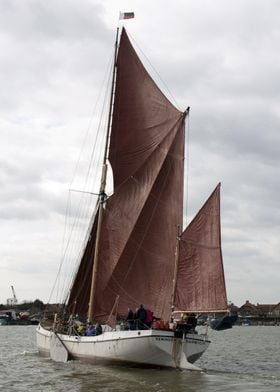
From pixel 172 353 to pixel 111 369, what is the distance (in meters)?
3.35

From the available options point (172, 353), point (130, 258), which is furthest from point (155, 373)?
point (130, 258)

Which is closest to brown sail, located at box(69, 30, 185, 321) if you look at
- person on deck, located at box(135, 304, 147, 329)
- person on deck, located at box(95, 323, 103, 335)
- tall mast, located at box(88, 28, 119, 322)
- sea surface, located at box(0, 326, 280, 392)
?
tall mast, located at box(88, 28, 119, 322)

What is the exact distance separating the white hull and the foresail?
2.16m

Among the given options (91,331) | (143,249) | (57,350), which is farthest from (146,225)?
(57,350)

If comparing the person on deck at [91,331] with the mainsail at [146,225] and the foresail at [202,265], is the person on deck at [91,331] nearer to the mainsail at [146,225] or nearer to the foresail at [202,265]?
the mainsail at [146,225]

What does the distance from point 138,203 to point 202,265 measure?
23.1ft

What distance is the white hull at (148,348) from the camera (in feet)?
110

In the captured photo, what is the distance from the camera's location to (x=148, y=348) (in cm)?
3356

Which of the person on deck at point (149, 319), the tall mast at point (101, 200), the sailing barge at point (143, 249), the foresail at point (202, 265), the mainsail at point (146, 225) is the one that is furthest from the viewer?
the tall mast at point (101, 200)

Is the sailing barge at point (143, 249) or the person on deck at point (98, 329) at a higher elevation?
the sailing barge at point (143, 249)

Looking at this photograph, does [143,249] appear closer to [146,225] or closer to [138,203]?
[146,225]

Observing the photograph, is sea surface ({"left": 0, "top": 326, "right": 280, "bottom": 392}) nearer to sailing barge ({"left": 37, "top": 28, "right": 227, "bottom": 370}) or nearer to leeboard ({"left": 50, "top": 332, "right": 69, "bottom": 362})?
leeboard ({"left": 50, "top": 332, "right": 69, "bottom": 362})

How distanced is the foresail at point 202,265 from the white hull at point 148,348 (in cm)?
216

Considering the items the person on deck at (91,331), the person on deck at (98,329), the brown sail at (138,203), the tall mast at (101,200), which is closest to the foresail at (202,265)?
the brown sail at (138,203)
